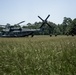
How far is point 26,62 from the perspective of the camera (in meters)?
4.24

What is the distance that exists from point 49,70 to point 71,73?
1.31 ft

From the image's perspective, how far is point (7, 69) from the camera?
4.21 meters

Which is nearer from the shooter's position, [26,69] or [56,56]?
[26,69]

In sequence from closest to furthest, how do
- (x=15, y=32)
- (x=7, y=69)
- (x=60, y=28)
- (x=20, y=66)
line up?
(x=20, y=66), (x=7, y=69), (x=15, y=32), (x=60, y=28)

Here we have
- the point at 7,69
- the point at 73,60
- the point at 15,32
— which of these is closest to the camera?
the point at 73,60

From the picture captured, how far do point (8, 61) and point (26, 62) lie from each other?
1.29ft

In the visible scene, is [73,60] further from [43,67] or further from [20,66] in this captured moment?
[20,66]

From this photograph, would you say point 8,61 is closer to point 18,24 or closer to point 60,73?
point 60,73

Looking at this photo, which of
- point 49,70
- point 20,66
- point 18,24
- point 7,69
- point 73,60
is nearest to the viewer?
point 49,70

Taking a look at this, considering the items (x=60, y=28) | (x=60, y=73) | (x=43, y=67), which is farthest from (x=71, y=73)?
(x=60, y=28)

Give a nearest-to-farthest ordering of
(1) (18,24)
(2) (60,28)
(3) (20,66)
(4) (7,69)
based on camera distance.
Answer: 1. (3) (20,66)
2. (4) (7,69)
3. (1) (18,24)
4. (2) (60,28)

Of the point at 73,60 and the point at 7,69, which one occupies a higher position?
the point at 73,60

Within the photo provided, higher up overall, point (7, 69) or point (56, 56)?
point (56, 56)

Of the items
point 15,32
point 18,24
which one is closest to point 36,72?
point 15,32
